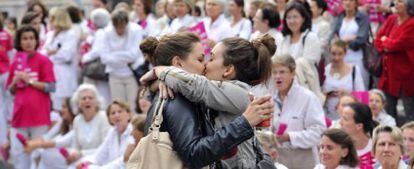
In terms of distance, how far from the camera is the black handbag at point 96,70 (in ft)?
44.3

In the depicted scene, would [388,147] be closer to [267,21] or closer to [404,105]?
[267,21]

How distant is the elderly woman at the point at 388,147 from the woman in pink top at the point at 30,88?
5.57 meters

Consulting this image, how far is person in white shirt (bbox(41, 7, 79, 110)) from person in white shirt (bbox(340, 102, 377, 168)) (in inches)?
244

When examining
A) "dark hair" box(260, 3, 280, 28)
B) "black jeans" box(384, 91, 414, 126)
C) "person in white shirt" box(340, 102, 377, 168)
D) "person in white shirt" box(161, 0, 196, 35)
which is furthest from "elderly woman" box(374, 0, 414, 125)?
"person in white shirt" box(161, 0, 196, 35)

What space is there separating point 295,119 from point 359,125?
21.3 inches

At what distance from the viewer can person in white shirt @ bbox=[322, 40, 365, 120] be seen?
10.7 meters

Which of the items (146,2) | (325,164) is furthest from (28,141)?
(325,164)

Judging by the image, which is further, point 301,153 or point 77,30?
point 77,30

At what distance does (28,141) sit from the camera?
38.9 feet

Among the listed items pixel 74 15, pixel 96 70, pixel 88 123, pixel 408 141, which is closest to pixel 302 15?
pixel 408 141

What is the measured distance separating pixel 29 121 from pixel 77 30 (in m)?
2.42

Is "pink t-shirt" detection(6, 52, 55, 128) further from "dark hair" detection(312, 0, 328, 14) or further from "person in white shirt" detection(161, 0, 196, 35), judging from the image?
"dark hair" detection(312, 0, 328, 14)

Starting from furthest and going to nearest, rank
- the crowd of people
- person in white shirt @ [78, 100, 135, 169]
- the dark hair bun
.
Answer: person in white shirt @ [78, 100, 135, 169] < the dark hair bun < the crowd of people

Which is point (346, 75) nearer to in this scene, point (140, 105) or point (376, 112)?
point (376, 112)
